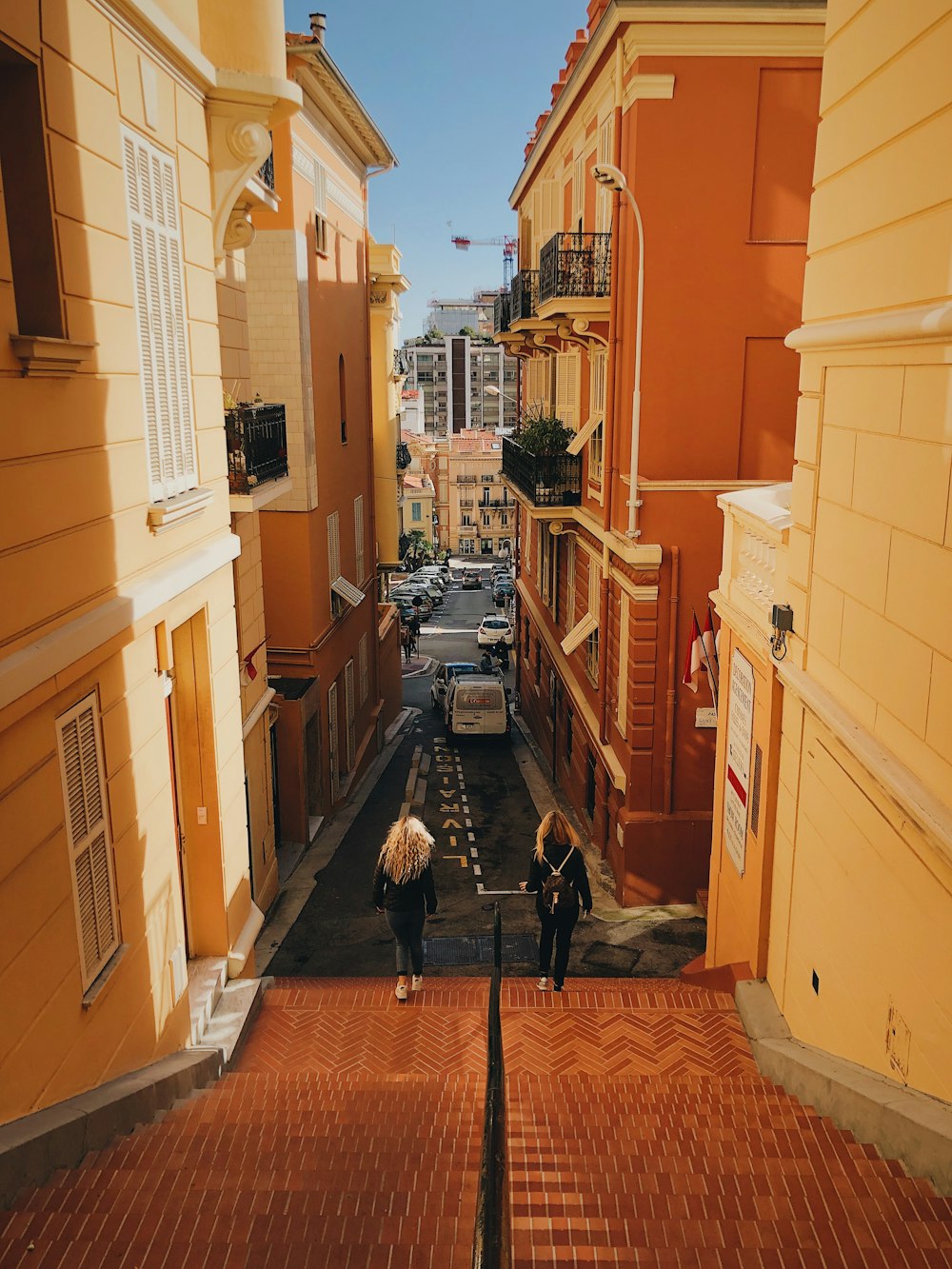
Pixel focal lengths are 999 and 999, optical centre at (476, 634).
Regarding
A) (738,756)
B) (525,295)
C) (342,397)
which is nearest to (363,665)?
(342,397)

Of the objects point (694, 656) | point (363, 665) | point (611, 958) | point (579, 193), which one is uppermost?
point (579, 193)

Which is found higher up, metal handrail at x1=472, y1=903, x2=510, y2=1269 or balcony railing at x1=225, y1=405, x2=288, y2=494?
balcony railing at x1=225, y1=405, x2=288, y2=494

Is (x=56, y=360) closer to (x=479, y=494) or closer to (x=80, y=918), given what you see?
(x=80, y=918)

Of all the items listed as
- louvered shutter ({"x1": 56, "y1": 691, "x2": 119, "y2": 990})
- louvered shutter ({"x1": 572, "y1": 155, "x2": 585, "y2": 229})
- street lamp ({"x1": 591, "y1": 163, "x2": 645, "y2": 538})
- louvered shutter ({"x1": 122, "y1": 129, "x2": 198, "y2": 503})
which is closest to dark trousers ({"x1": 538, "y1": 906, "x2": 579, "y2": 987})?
louvered shutter ({"x1": 56, "y1": 691, "x2": 119, "y2": 990})

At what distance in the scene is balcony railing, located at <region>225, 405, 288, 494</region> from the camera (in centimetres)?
1098

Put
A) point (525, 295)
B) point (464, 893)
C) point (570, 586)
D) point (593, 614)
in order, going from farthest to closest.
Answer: point (570, 586), point (525, 295), point (593, 614), point (464, 893)

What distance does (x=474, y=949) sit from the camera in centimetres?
1295

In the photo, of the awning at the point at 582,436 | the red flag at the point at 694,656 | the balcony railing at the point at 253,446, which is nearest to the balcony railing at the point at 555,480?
the awning at the point at 582,436

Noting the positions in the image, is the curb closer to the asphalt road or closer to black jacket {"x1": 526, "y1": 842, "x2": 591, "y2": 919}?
black jacket {"x1": 526, "y1": 842, "x2": 591, "y2": 919}

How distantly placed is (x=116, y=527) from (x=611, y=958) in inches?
366

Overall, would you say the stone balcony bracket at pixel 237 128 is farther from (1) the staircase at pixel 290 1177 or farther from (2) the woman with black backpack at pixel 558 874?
(1) the staircase at pixel 290 1177

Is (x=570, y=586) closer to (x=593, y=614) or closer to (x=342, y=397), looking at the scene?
(x=593, y=614)

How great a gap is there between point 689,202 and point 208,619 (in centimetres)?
959

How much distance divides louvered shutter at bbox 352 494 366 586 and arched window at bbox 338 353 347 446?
213 cm
